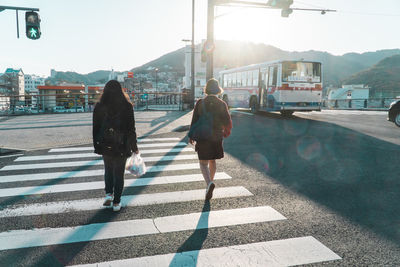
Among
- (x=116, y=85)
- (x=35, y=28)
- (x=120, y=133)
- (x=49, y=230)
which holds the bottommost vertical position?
(x=49, y=230)

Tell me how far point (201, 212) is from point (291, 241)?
131 centimetres

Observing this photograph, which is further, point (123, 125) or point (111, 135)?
point (123, 125)

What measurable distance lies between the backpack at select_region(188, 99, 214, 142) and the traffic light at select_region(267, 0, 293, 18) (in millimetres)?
11905

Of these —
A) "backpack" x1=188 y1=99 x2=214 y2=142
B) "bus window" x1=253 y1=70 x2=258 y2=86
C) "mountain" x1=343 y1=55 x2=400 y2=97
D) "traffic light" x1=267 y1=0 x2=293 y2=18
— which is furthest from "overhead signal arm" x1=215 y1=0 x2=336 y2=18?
"mountain" x1=343 y1=55 x2=400 y2=97

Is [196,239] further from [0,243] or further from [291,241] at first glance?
[0,243]

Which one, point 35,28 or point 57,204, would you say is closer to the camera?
point 57,204

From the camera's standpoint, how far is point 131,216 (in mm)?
3957

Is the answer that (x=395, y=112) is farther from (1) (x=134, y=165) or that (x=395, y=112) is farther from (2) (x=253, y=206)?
(1) (x=134, y=165)

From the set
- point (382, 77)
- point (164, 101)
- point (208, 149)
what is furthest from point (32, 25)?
point (382, 77)

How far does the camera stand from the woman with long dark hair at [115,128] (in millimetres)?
3910

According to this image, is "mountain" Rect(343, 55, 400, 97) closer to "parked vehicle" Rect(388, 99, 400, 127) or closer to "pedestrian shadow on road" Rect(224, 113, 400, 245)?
"parked vehicle" Rect(388, 99, 400, 127)

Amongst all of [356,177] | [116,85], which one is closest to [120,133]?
[116,85]

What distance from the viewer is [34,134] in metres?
11.1

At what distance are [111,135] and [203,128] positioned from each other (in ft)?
4.47
